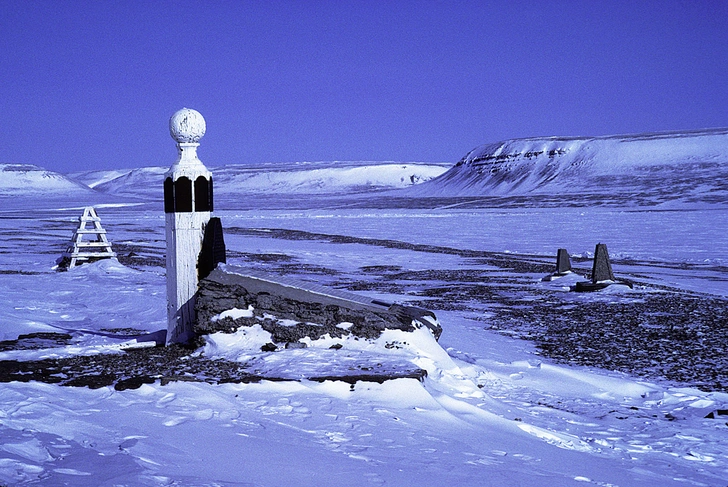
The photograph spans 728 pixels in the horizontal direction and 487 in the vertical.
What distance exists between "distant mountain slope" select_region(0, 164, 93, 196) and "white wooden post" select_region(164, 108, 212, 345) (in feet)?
482

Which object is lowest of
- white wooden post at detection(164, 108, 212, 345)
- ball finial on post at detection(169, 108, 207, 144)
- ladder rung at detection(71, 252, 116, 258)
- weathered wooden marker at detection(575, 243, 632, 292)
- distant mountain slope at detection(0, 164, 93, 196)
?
weathered wooden marker at detection(575, 243, 632, 292)

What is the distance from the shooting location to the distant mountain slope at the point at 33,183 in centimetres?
14538

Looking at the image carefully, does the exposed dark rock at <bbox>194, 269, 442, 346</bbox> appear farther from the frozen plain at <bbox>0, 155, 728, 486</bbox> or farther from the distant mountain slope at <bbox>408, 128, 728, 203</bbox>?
the distant mountain slope at <bbox>408, 128, 728, 203</bbox>

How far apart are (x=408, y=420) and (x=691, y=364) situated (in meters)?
4.85

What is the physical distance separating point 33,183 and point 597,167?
119m

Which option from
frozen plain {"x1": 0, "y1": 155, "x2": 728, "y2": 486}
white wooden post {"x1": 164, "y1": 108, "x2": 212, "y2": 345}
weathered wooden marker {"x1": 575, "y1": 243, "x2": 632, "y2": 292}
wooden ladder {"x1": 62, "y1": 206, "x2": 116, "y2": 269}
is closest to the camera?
frozen plain {"x1": 0, "y1": 155, "x2": 728, "y2": 486}

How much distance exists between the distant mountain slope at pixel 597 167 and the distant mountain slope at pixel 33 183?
243ft

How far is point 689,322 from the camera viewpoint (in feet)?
36.9

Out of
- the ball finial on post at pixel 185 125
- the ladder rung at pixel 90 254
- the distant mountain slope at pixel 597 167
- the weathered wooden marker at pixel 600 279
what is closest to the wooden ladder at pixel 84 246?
the ladder rung at pixel 90 254

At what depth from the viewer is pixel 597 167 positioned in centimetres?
13000

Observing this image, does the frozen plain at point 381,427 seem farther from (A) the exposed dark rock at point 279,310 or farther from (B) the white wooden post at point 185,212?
(B) the white wooden post at point 185,212

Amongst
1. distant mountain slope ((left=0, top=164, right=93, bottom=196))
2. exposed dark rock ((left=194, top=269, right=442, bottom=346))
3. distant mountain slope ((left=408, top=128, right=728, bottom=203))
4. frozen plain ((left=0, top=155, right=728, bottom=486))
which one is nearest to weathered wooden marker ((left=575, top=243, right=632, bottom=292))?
frozen plain ((left=0, top=155, right=728, bottom=486))

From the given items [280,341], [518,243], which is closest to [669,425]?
[280,341]

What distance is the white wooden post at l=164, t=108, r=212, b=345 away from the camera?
667 centimetres
